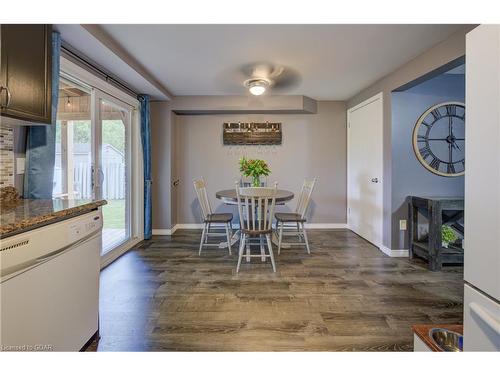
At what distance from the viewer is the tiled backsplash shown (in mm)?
1663

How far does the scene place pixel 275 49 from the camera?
2.52 m

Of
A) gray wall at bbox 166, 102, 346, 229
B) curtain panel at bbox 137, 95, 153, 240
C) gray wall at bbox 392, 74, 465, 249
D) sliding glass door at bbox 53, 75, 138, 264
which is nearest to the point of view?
sliding glass door at bbox 53, 75, 138, 264

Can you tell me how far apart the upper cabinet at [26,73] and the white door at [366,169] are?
3640 mm

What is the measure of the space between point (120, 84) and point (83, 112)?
729mm

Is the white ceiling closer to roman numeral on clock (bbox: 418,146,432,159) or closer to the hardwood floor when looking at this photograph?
roman numeral on clock (bbox: 418,146,432,159)

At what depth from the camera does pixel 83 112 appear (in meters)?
2.74

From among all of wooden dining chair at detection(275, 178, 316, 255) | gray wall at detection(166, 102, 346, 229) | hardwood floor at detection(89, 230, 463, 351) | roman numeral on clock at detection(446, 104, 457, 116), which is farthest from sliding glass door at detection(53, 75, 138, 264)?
roman numeral on clock at detection(446, 104, 457, 116)

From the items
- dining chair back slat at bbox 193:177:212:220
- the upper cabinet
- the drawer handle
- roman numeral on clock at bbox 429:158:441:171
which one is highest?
the upper cabinet

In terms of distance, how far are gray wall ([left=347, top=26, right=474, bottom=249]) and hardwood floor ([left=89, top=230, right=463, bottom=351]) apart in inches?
28.4

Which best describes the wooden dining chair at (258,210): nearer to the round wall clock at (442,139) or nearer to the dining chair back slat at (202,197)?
the dining chair back slat at (202,197)

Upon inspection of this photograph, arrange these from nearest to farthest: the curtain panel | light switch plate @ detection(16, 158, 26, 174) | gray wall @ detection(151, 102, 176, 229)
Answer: light switch plate @ detection(16, 158, 26, 174)
the curtain panel
gray wall @ detection(151, 102, 176, 229)

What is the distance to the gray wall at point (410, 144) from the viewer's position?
124 inches

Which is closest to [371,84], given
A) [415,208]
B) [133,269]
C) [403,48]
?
[403,48]

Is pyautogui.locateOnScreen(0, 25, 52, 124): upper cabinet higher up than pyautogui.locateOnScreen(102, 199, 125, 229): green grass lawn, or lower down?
higher up
